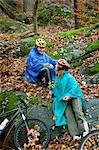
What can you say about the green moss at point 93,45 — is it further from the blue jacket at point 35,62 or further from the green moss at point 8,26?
the green moss at point 8,26

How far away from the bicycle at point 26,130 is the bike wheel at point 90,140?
1169mm

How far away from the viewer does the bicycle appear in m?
7.61

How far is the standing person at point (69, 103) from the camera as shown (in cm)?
700

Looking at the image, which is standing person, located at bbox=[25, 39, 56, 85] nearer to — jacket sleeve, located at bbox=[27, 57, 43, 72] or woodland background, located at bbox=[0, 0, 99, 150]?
jacket sleeve, located at bbox=[27, 57, 43, 72]

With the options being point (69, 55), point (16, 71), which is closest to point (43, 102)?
point (16, 71)

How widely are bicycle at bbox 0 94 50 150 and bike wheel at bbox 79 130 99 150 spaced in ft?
3.83

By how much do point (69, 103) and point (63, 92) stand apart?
0.90 ft

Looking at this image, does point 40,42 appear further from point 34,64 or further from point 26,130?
point 26,130

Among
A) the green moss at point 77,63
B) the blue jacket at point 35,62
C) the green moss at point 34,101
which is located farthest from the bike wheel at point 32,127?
the green moss at point 77,63

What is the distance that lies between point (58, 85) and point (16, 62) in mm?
6167

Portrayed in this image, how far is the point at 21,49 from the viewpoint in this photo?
14.3 m

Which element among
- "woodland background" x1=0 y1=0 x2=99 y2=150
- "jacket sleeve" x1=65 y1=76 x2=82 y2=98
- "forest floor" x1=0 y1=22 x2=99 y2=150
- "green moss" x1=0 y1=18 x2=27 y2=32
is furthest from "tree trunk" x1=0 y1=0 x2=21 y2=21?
"jacket sleeve" x1=65 y1=76 x2=82 y2=98

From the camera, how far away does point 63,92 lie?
7.12 m

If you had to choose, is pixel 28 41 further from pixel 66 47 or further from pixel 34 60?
pixel 34 60
